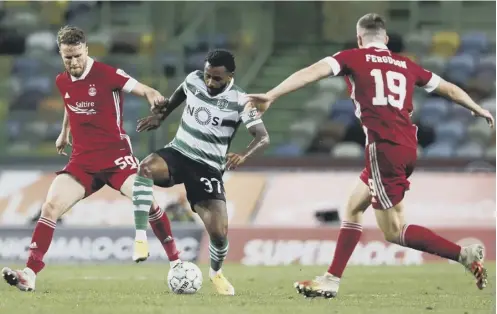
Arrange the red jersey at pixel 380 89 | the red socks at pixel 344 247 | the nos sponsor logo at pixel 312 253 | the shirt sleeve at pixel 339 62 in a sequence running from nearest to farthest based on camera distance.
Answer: the shirt sleeve at pixel 339 62 < the red jersey at pixel 380 89 < the red socks at pixel 344 247 < the nos sponsor logo at pixel 312 253

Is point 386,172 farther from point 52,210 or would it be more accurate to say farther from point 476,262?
point 52,210

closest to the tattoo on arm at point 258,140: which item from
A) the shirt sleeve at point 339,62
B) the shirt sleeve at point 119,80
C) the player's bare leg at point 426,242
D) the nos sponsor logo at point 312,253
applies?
the shirt sleeve at point 339,62

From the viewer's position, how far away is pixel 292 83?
9016 mm

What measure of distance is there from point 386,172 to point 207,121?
1593mm

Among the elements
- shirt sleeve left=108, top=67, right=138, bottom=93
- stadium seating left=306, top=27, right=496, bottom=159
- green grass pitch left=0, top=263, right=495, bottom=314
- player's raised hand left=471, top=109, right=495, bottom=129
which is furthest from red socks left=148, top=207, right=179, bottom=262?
stadium seating left=306, top=27, right=496, bottom=159

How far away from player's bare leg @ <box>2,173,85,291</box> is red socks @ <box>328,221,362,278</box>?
7.58 ft

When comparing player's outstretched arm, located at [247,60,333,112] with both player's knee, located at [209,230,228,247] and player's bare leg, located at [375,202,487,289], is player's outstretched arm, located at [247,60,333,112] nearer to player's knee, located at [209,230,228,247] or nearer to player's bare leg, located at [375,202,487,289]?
player's bare leg, located at [375,202,487,289]

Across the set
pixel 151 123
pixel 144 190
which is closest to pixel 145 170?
pixel 144 190

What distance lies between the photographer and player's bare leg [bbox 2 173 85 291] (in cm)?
1052

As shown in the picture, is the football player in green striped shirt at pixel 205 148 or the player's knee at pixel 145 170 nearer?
the player's knee at pixel 145 170

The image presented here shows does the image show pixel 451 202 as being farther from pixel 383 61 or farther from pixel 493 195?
pixel 383 61

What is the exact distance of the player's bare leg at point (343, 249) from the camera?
995 centimetres

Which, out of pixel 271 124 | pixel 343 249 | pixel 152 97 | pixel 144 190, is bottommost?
pixel 271 124

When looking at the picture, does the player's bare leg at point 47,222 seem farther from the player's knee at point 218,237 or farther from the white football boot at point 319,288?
the white football boot at point 319,288
